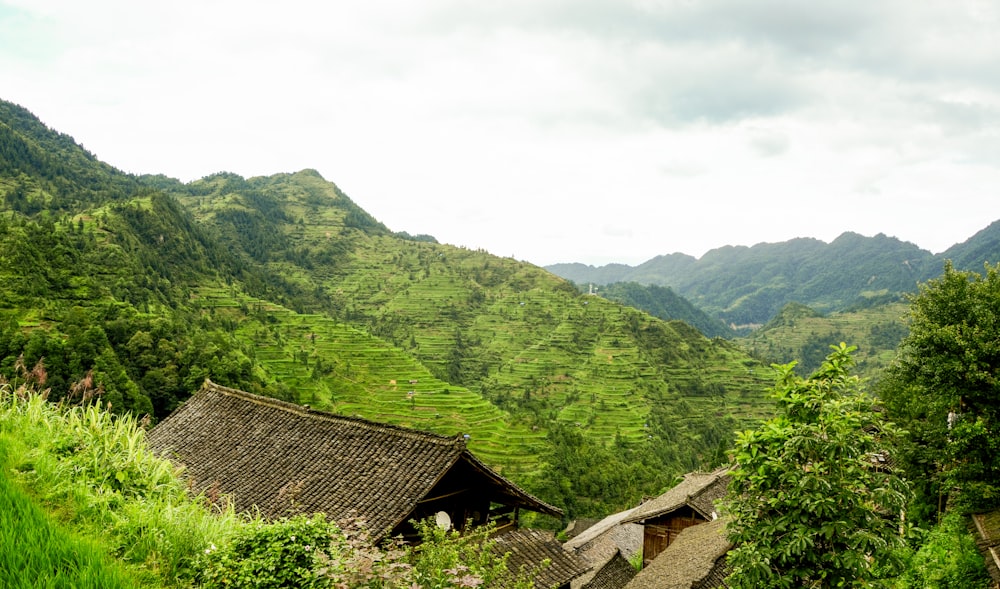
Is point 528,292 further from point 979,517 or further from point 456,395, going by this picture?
point 979,517

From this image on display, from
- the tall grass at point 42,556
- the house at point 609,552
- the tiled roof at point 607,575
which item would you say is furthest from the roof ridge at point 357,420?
the house at point 609,552

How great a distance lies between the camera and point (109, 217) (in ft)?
247

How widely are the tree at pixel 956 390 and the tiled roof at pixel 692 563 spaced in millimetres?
6221

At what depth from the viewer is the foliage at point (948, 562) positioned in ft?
35.3

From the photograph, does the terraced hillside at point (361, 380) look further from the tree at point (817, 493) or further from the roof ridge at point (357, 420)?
the tree at point (817, 493)

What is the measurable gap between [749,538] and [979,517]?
9.66 m

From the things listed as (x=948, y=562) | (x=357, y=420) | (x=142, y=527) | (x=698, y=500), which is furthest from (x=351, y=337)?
(x=142, y=527)

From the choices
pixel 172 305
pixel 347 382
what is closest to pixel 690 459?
pixel 347 382

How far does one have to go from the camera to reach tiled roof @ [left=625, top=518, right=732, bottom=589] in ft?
56.3

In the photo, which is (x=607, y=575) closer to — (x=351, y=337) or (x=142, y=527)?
(x=142, y=527)

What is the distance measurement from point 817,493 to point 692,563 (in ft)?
45.7

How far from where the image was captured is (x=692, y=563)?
731 inches

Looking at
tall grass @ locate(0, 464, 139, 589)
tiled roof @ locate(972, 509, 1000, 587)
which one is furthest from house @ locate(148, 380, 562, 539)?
tiled roof @ locate(972, 509, 1000, 587)

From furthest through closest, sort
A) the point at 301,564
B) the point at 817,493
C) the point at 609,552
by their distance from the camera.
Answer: the point at 609,552 → the point at 817,493 → the point at 301,564
